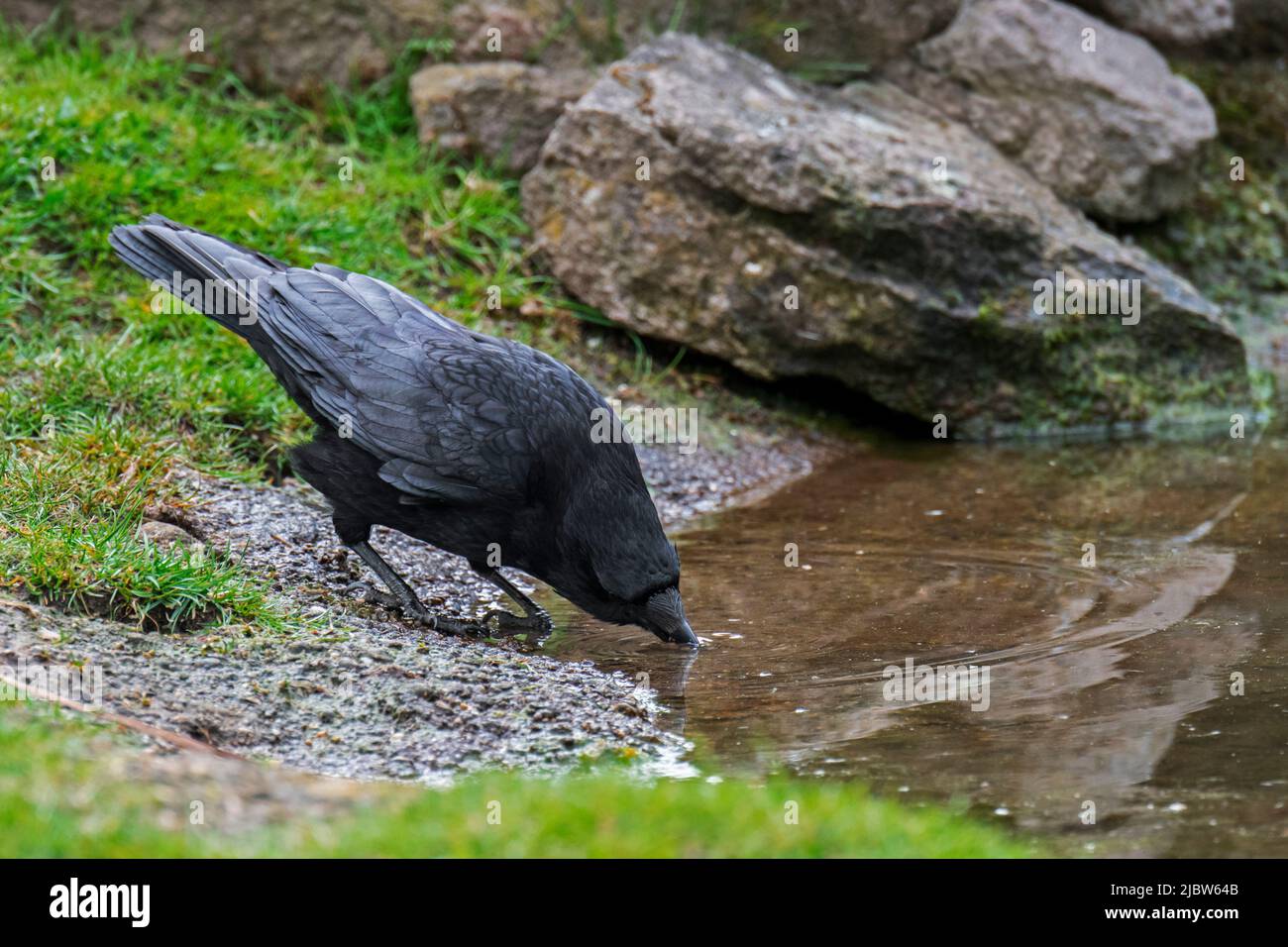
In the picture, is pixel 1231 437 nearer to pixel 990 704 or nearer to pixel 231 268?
pixel 990 704

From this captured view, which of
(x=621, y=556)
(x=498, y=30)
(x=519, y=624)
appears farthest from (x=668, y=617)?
(x=498, y=30)

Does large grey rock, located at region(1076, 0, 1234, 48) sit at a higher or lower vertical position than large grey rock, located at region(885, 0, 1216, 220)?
higher

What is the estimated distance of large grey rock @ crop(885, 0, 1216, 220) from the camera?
8.90m

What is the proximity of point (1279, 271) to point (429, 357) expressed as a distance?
703 cm

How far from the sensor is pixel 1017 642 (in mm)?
4875

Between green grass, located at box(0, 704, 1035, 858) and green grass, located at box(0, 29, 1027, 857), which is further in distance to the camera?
green grass, located at box(0, 29, 1027, 857)

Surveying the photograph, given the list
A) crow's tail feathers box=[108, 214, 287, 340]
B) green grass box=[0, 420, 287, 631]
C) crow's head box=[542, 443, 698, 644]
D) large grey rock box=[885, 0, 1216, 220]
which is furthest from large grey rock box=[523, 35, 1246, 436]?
green grass box=[0, 420, 287, 631]

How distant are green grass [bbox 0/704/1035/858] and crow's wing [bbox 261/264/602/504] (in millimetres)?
1915

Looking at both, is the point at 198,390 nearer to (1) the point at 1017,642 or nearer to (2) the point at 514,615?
(2) the point at 514,615

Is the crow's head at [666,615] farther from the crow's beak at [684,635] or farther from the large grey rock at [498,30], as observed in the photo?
the large grey rock at [498,30]

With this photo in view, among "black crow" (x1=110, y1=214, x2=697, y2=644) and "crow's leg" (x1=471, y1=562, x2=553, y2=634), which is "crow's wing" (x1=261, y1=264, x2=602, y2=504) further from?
"crow's leg" (x1=471, y1=562, x2=553, y2=634)

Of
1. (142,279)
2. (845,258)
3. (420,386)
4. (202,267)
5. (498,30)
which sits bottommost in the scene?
(420,386)

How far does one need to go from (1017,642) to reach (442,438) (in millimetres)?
2081

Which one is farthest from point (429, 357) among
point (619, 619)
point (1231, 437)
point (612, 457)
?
point (1231, 437)
